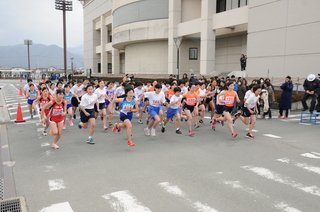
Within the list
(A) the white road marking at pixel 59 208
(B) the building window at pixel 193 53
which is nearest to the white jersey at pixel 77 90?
(A) the white road marking at pixel 59 208

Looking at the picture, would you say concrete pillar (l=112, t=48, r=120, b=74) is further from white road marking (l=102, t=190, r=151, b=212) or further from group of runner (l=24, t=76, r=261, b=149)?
white road marking (l=102, t=190, r=151, b=212)

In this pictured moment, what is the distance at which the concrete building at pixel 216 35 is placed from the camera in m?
19.0

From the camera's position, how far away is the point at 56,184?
5141 mm

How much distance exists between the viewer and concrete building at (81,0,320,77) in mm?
19016

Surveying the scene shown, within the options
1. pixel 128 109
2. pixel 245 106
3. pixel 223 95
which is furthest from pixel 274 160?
pixel 128 109

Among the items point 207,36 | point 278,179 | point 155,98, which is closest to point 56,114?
point 155,98

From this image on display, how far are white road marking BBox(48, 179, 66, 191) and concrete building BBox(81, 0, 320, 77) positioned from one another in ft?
60.2


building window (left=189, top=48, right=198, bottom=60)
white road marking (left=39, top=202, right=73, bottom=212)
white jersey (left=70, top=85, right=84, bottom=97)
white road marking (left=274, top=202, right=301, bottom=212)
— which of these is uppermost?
building window (left=189, top=48, right=198, bottom=60)

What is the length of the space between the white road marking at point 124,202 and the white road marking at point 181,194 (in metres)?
0.68

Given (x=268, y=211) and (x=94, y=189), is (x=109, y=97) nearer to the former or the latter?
(x=94, y=189)

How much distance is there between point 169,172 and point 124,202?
63.1 inches

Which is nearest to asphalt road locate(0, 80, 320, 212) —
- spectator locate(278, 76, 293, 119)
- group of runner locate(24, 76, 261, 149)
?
group of runner locate(24, 76, 261, 149)

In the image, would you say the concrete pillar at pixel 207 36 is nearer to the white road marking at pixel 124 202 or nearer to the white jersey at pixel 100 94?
the white jersey at pixel 100 94

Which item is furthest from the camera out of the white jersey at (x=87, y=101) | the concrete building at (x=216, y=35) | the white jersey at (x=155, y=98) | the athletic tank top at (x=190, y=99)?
the concrete building at (x=216, y=35)
